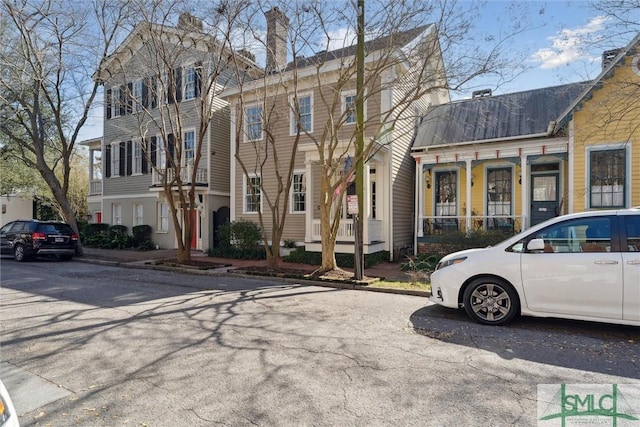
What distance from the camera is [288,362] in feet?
14.5

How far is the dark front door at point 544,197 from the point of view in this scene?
13.7 meters

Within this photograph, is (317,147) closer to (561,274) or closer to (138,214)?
(561,274)

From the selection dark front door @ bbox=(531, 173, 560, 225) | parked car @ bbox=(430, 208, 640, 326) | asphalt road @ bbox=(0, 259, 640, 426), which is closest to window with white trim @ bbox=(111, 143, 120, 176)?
asphalt road @ bbox=(0, 259, 640, 426)

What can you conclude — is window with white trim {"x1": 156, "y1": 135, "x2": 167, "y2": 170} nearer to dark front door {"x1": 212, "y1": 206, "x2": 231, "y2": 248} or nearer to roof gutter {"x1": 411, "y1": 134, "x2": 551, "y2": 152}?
dark front door {"x1": 212, "y1": 206, "x2": 231, "y2": 248}

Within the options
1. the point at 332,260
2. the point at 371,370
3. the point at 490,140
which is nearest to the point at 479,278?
the point at 371,370

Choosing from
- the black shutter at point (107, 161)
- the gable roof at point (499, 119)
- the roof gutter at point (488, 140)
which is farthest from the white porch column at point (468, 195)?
the black shutter at point (107, 161)

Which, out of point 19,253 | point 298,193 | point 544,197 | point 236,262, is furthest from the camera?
point 298,193

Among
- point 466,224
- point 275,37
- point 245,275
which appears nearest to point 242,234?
point 245,275

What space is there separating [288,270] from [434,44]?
23.9 feet

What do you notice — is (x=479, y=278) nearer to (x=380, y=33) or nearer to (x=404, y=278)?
(x=404, y=278)

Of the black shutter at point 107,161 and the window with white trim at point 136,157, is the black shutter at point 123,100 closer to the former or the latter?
the window with white trim at point 136,157

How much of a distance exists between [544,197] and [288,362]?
12850mm

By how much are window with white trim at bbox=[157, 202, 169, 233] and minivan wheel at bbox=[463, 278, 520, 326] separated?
55.2 feet

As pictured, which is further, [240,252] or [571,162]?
[240,252]
